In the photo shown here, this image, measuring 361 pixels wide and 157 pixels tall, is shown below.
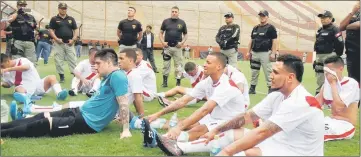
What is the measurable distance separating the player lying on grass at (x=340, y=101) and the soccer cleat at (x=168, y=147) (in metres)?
2.16

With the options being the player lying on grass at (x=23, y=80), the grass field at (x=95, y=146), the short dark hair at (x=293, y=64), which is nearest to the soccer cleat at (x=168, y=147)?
the grass field at (x=95, y=146)

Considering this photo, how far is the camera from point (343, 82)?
21.7 feet

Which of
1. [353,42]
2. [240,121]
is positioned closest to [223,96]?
[240,121]

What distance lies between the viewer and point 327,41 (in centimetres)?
995

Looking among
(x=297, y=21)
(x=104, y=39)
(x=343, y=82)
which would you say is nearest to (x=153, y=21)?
(x=104, y=39)

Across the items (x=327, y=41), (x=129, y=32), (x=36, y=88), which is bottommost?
(x=36, y=88)

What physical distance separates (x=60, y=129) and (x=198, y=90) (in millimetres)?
1799

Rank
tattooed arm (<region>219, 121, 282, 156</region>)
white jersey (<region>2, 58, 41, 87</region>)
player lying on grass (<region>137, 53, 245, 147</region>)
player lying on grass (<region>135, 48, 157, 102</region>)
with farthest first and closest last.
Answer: player lying on grass (<region>135, 48, 157, 102</region>) < white jersey (<region>2, 58, 41, 87</region>) < player lying on grass (<region>137, 53, 245, 147</region>) < tattooed arm (<region>219, 121, 282, 156</region>)

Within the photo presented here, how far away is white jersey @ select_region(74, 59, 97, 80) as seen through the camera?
403 inches

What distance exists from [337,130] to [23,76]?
5.72 meters

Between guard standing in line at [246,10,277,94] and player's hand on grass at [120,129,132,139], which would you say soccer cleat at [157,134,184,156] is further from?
guard standing in line at [246,10,277,94]

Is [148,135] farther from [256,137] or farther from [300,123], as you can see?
[300,123]

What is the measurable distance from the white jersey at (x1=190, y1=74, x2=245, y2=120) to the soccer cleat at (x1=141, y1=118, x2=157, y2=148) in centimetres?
77

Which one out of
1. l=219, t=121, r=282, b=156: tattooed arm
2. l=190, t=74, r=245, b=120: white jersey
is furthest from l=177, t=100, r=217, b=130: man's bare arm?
l=219, t=121, r=282, b=156: tattooed arm
